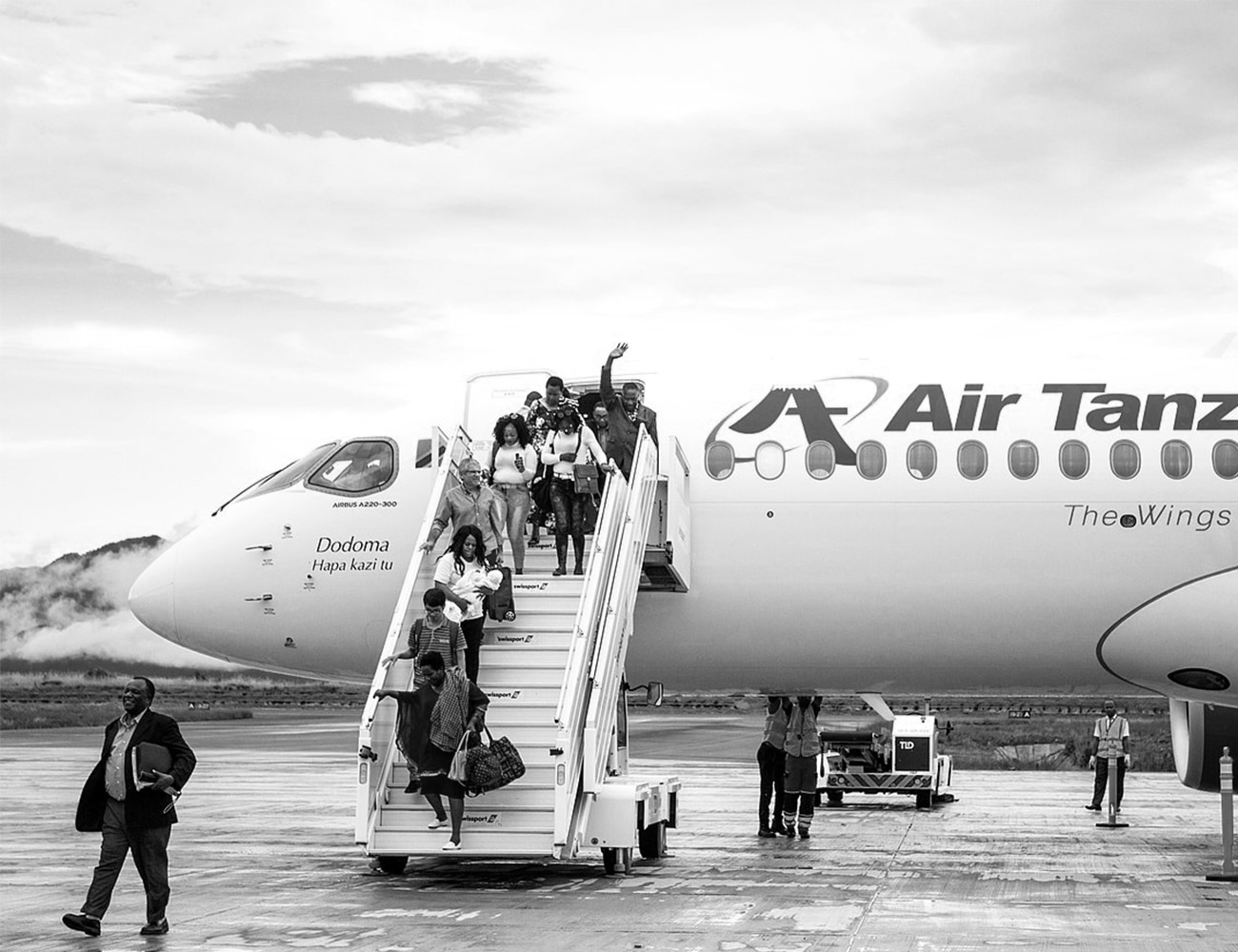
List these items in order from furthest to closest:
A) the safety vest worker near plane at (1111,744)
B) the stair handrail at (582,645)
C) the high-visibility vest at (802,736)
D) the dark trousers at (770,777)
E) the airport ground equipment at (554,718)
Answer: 1. the safety vest worker near plane at (1111,744)
2. the dark trousers at (770,777)
3. the high-visibility vest at (802,736)
4. the airport ground equipment at (554,718)
5. the stair handrail at (582,645)

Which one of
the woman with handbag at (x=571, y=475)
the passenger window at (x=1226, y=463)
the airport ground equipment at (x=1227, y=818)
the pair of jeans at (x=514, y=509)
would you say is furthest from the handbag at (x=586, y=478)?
the airport ground equipment at (x=1227, y=818)

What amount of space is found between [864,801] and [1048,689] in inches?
503

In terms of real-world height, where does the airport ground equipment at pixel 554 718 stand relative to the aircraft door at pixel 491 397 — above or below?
below

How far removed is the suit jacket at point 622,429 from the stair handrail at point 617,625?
12cm

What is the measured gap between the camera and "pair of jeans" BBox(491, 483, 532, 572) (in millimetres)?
18094

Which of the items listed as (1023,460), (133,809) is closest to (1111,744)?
(1023,460)

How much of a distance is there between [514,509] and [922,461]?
14.4ft

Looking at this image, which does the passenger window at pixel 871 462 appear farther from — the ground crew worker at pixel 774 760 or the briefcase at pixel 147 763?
the briefcase at pixel 147 763

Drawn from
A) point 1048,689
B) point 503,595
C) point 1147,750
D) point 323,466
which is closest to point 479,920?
point 503,595

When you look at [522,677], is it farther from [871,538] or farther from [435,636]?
[871,538]

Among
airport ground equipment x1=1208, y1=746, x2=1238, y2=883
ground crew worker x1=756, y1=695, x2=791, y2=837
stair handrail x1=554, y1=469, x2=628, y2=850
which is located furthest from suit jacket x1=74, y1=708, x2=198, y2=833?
airport ground equipment x1=1208, y1=746, x2=1238, y2=883

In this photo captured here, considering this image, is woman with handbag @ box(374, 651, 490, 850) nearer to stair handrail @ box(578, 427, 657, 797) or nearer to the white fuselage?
stair handrail @ box(578, 427, 657, 797)

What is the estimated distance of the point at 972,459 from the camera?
18109mm

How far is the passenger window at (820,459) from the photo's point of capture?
18234 mm
